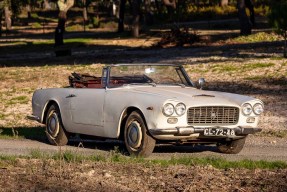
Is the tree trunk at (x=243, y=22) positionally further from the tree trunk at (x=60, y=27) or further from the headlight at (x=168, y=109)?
the headlight at (x=168, y=109)

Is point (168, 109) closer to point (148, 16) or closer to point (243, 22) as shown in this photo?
point (243, 22)

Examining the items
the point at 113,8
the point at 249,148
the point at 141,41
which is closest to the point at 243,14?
the point at 141,41

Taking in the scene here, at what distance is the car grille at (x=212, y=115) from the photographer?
12.1 m

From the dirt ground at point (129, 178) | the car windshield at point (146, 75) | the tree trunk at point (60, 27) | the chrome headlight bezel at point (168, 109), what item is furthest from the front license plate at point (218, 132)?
the tree trunk at point (60, 27)

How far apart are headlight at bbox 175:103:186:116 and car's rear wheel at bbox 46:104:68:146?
3087 millimetres

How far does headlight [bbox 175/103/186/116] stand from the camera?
1193 cm

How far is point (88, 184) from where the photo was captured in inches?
→ 352

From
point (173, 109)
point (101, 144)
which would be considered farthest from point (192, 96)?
point (101, 144)

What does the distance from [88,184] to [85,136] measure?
203 inches

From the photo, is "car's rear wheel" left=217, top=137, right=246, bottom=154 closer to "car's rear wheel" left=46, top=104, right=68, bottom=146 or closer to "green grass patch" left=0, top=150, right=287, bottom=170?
Answer: "green grass patch" left=0, top=150, right=287, bottom=170

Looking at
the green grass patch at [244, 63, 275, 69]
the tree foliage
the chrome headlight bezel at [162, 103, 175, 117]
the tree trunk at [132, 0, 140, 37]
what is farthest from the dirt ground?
the tree trunk at [132, 0, 140, 37]

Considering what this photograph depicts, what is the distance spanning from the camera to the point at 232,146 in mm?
13234

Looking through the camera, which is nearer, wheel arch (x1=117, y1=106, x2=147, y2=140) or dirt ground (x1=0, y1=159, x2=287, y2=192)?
dirt ground (x1=0, y1=159, x2=287, y2=192)

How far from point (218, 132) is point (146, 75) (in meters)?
1.83
